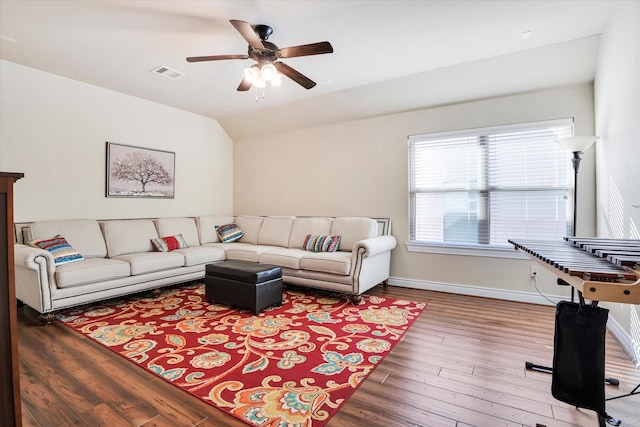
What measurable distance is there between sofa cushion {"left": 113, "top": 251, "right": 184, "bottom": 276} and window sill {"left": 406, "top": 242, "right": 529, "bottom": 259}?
10.4 ft

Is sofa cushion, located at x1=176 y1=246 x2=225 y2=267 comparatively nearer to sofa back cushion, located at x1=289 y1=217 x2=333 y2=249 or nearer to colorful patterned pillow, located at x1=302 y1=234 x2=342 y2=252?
sofa back cushion, located at x1=289 y1=217 x2=333 y2=249

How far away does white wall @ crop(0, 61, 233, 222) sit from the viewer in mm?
Answer: 3625

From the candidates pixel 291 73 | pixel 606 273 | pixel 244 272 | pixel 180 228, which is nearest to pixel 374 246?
pixel 244 272

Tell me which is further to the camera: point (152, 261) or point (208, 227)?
point (208, 227)

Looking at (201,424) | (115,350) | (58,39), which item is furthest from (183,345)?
(58,39)

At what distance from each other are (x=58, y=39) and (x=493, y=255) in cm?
522

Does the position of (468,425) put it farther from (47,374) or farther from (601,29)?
(601,29)

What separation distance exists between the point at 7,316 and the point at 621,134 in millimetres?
4009

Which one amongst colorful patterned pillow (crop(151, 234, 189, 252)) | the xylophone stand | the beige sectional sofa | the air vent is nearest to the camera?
the xylophone stand

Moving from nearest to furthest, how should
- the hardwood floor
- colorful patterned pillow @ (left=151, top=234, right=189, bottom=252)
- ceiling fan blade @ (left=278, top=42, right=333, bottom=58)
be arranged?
the hardwood floor → ceiling fan blade @ (left=278, top=42, right=333, bottom=58) → colorful patterned pillow @ (left=151, top=234, right=189, bottom=252)

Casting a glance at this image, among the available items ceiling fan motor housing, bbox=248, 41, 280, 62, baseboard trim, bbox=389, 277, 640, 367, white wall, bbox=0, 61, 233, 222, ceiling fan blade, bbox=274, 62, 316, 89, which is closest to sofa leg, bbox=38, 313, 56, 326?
white wall, bbox=0, 61, 233, 222

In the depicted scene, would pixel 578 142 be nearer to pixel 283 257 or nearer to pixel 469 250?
pixel 469 250

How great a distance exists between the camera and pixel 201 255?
442 cm

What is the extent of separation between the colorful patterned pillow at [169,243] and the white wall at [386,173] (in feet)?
5.25
